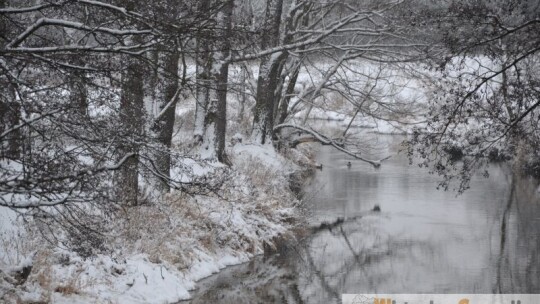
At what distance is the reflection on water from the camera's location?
11.5 m

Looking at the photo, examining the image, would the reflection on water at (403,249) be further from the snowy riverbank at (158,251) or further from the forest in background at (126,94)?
the forest in background at (126,94)

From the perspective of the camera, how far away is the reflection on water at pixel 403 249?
11516 mm

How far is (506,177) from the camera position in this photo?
24.8 meters

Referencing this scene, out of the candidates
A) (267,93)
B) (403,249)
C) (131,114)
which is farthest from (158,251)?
(267,93)

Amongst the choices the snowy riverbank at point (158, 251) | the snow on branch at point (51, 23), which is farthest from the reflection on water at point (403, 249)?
the snow on branch at point (51, 23)

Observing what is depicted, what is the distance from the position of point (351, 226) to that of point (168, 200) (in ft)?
20.0

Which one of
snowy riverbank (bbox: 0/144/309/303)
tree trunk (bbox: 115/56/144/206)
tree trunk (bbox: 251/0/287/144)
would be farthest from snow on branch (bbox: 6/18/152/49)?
tree trunk (bbox: 251/0/287/144)

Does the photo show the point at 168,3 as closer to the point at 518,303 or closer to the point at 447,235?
the point at 518,303

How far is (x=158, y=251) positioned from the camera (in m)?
10.7

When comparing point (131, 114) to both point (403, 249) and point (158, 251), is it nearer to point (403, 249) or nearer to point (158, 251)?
point (158, 251)

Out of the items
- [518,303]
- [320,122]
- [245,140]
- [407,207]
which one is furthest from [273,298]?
[320,122]

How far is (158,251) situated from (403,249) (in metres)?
6.19

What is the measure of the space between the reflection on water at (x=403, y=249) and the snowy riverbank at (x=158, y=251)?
53 centimetres

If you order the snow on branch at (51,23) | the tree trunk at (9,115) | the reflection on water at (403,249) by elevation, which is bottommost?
the reflection on water at (403,249)
